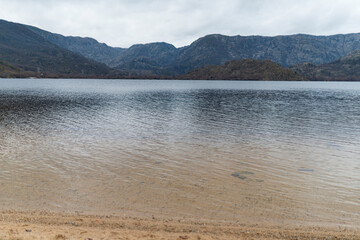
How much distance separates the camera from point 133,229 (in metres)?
11.3

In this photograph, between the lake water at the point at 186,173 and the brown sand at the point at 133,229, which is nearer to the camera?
the brown sand at the point at 133,229

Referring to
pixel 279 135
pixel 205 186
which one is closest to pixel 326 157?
pixel 279 135

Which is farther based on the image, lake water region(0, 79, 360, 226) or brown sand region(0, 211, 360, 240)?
lake water region(0, 79, 360, 226)

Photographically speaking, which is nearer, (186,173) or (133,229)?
(133,229)

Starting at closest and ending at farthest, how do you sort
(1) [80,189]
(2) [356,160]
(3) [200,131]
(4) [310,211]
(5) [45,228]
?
(5) [45,228] → (4) [310,211] → (1) [80,189] → (2) [356,160] → (3) [200,131]

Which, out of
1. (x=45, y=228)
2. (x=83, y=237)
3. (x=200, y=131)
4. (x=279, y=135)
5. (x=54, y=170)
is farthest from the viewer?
(x=200, y=131)

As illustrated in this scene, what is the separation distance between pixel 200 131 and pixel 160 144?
10.4 m

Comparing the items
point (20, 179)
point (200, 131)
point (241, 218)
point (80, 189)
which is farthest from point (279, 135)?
point (20, 179)

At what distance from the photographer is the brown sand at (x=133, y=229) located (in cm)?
1056

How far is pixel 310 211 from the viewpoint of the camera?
44.9 feet

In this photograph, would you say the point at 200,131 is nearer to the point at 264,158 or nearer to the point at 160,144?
the point at 160,144

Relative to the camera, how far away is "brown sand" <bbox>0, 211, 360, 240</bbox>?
34.7ft

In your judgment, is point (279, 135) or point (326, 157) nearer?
point (326, 157)

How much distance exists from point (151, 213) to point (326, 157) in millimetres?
18883
